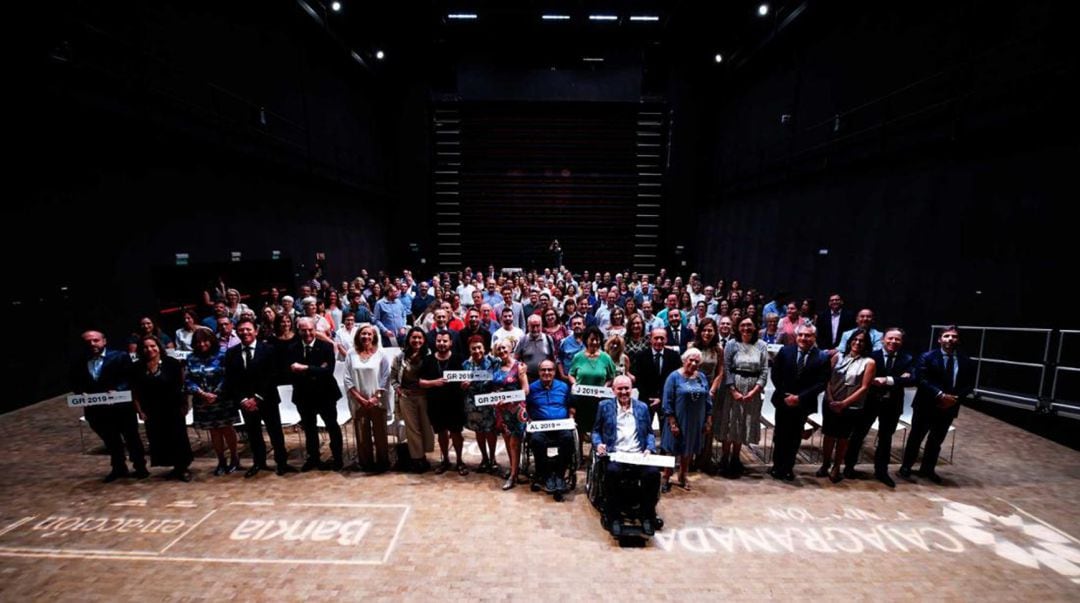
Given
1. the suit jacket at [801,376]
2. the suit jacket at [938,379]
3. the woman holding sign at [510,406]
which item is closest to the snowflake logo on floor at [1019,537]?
the suit jacket at [938,379]

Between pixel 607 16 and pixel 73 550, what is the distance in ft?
58.3

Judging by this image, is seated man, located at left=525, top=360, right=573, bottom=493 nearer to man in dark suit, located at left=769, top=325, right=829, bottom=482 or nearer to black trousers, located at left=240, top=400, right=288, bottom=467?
man in dark suit, located at left=769, top=325, right=829, bottom=482

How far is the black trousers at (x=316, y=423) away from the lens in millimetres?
4773

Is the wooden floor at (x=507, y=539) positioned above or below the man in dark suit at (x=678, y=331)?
below

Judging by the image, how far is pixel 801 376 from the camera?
14.9 ft

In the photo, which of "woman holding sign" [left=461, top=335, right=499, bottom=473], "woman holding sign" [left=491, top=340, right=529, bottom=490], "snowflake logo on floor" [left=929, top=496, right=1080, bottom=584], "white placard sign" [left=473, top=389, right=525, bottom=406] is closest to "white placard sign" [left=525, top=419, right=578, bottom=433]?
"woman holding sign" [left=491, top=340, right=529, bottom=490]

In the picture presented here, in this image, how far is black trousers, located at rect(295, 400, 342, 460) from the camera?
4.77 m

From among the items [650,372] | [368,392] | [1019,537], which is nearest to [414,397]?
[368,392]

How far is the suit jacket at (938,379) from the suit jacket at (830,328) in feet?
7.29

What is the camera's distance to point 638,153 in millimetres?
18703

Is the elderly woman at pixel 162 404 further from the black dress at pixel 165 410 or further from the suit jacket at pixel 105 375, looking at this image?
the suit jacket at pixel 105 375

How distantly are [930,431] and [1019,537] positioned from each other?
3.75ft

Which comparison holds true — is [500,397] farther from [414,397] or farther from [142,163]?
[142,163]

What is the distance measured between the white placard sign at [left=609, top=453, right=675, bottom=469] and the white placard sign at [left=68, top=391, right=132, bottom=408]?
16.0 ft
